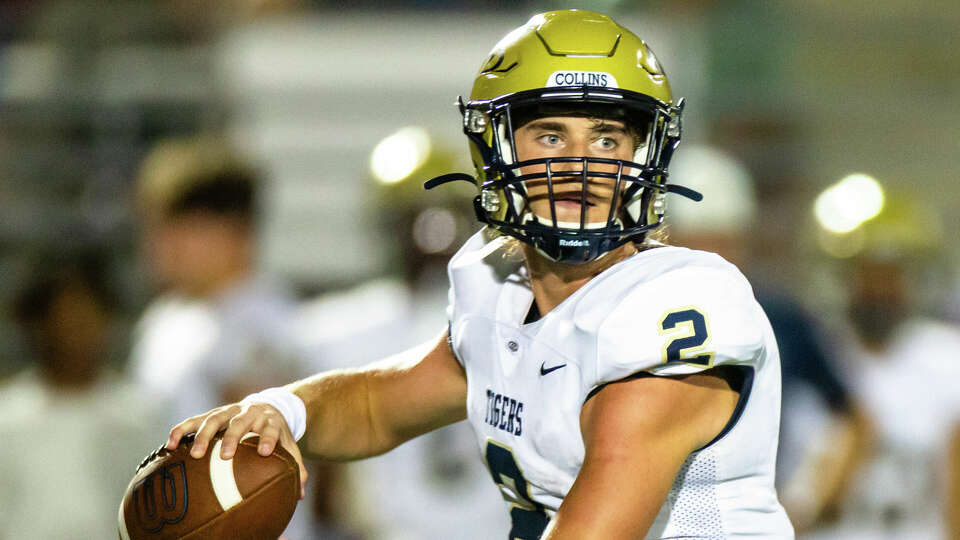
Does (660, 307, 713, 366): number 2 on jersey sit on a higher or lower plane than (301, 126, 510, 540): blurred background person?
higher

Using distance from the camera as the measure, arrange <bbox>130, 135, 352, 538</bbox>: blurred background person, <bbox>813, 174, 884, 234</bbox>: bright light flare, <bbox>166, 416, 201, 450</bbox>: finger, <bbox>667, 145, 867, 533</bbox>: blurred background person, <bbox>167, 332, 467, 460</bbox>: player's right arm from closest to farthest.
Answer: <bbox>166, 416, 201, 450</bbox>: finger < <bbox>167, 332, 467, 460</bbox>: player's right arm < <bbox>130, 135, 352, 538</bbox>: blurred background person < <bbox>667, 145, 867, 533</bbox>: blurred background person < <bbox>813, 174, 884, 234</bbox>: bright light flare

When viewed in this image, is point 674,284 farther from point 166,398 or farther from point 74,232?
point 74,232

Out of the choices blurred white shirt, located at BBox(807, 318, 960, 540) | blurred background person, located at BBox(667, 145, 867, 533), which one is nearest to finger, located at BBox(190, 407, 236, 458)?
blurred background person, located at BBox(667, 145, 867, 533)

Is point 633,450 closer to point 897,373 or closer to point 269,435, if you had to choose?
point 269,435

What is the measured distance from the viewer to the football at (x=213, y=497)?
189 cm

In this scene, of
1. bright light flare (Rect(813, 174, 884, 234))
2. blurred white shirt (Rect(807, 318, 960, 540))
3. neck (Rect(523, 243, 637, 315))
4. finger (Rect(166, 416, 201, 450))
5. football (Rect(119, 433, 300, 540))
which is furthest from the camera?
bright light flare (Rect(813, 174, 884, 234))

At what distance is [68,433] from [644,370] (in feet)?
8.19

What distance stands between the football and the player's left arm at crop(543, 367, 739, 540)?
1.46ft

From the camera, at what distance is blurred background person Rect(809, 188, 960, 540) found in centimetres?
426

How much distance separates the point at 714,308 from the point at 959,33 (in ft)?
19.6

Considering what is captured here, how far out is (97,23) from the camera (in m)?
6.41

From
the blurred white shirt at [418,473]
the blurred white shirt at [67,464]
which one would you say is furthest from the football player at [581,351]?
the blurred white shirt at [67,464]

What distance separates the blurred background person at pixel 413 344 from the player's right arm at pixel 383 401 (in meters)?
1.30

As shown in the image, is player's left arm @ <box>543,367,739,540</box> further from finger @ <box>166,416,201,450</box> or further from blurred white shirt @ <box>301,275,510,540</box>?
blurred white shirt @ <box>301,275,510,540</box>
